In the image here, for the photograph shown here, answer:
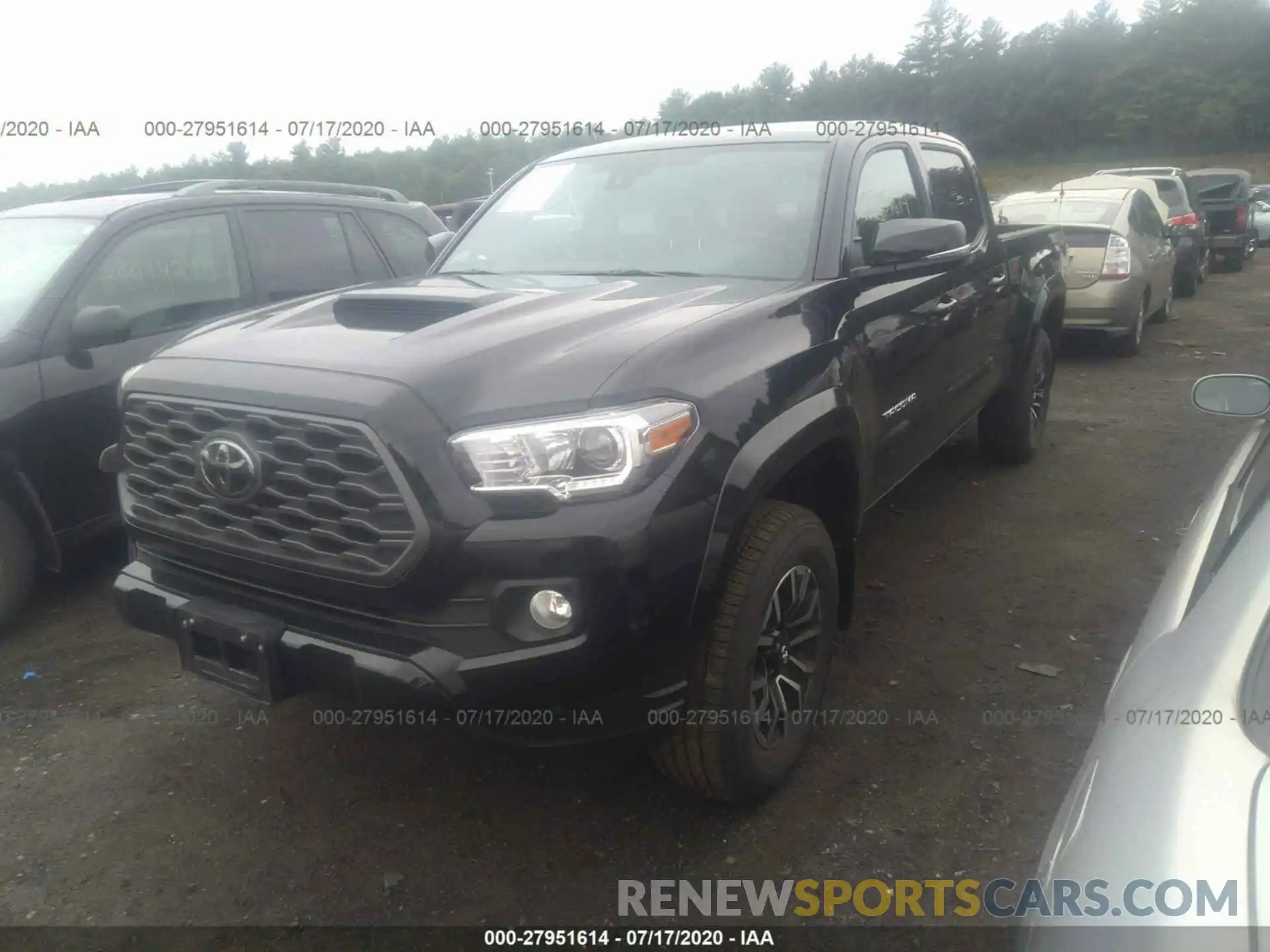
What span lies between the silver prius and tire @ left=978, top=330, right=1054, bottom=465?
409cm

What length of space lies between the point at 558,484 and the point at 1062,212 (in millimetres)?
8816

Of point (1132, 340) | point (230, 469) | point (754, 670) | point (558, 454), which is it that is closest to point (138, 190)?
point (230, 469)

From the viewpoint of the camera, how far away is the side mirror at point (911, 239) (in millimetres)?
3137

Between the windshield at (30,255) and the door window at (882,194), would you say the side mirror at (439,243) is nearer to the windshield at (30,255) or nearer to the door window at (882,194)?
the windshield at (30,255)

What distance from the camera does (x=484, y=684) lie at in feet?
7.23

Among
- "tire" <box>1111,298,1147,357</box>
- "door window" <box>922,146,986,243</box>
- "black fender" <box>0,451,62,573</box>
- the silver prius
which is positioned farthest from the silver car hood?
"tire" <box>1111,298,1147,357</box>

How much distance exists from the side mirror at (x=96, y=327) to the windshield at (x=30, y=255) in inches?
9.0

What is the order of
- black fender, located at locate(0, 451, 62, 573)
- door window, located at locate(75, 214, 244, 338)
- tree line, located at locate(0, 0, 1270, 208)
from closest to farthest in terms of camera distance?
black fender, located at locate(0, 451, 62, 573) → door window, located at locate(75, 214, 244, 338) → tree line, located at locate(0, 0, 1270, 208)

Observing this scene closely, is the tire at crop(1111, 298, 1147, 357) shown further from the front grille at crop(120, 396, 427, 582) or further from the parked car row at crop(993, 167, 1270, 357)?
the front grille at crop(120, 396, 427, 582)

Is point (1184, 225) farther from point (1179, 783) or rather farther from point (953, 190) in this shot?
point (1179, 783)

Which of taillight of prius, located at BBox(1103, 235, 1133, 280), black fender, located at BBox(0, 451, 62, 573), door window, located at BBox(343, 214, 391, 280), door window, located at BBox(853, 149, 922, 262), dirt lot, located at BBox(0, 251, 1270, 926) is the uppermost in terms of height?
door window, located at BBox(853, 149, 922, 262)

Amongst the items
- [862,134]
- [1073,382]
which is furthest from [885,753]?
[1073,382]

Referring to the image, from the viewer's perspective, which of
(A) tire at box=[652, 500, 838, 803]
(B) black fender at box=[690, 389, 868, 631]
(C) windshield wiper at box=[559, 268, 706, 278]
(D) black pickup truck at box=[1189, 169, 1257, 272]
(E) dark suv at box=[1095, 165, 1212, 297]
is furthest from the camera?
(D) black pickup truck at box=[1189, 169, 1257, 272]

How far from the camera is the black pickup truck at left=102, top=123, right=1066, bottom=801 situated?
2197 millimetres
